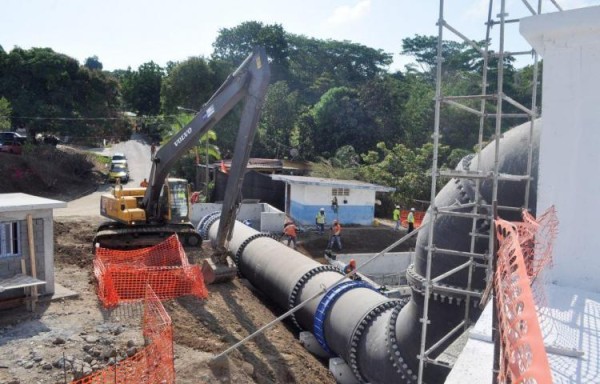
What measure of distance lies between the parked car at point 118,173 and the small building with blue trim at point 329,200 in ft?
48.3

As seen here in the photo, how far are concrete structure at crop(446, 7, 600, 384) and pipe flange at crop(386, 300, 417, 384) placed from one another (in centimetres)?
421

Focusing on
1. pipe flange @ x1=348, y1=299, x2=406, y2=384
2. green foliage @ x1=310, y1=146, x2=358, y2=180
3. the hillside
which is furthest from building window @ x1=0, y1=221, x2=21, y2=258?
green foliage @ x1=310, y1=146, x2=358, y2=180

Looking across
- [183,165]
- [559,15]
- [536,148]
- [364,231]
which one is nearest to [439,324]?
[536,148]

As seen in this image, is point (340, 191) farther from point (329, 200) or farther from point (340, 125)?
point (340, 125)

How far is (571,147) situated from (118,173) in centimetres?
3696

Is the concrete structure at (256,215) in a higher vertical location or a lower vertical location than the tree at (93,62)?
lower

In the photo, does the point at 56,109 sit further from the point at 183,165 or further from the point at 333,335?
the point at 333,335

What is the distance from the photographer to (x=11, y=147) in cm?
3419

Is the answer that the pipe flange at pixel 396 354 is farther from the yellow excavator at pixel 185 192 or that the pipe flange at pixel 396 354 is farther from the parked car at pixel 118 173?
the parked car at pixel 118 173

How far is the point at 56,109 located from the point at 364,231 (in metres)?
23.7

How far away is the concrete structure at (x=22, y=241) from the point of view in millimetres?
11703

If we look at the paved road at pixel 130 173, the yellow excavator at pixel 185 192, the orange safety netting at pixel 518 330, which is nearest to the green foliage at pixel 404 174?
the yellow excavator at pixel 185 192

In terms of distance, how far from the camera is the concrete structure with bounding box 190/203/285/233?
957 inches

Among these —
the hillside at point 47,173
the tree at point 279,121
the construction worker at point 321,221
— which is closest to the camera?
the construction worker at point 321,221
